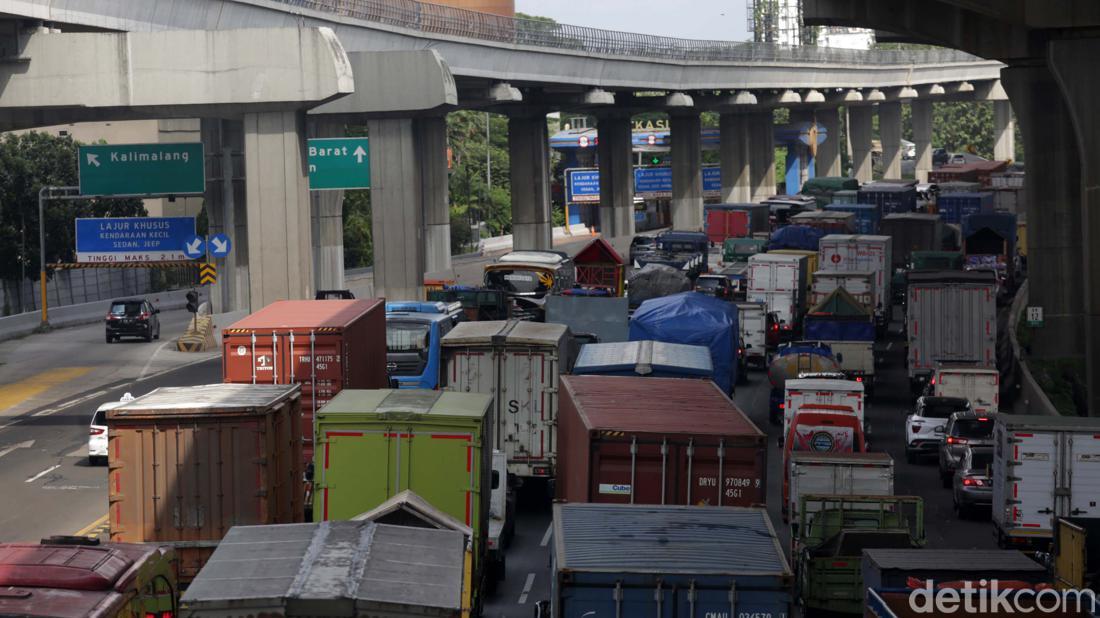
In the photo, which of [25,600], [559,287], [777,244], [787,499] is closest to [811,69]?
[777,244]

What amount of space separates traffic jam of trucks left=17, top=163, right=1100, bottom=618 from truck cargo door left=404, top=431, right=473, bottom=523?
0.03 metres

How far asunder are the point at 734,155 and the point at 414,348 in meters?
86.7

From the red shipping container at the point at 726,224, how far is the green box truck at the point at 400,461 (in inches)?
2477

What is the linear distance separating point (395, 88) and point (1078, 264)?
23.1 metres

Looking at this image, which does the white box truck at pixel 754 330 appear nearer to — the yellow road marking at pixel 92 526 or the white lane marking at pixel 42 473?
the white lane marking at pixel 42 473

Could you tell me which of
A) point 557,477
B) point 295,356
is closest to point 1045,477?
point 557,477

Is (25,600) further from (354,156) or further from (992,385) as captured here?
(354,156)

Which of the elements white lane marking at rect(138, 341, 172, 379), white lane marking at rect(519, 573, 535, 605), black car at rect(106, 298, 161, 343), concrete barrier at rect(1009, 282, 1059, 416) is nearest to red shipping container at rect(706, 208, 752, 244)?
black car at rect(106, 298, 161, 343)

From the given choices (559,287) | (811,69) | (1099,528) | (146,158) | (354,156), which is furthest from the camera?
(811,69)

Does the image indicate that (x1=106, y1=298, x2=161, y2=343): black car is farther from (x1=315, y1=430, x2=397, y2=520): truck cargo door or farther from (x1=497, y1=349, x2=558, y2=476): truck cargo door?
(x1=315, y1=430, x2=397, y2=520): truck cargo door

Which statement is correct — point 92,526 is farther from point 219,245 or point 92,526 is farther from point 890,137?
point 890,137

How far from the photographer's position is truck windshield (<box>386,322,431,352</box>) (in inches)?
1307

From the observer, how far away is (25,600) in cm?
1327

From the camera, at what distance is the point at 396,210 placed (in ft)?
199
